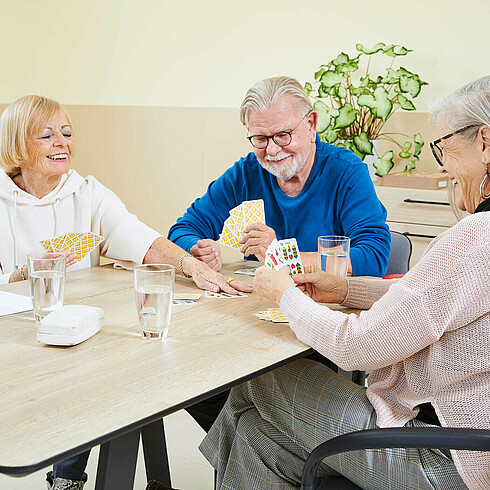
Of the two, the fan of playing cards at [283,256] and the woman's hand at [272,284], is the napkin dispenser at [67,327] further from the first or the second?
the fan of playing cards at [283,256]

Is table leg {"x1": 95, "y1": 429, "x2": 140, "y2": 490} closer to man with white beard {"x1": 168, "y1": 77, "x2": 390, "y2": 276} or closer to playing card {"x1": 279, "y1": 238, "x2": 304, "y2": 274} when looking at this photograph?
playing card {"x1": 279, "y1": 238, "x2": 304, "y2": 274}

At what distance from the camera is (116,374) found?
1290 mm

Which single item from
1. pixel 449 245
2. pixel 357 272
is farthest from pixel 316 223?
pixel 449 245

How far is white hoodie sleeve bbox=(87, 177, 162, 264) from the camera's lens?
223 centimetres

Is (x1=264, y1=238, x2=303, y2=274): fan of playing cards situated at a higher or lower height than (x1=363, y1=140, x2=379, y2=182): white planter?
lower

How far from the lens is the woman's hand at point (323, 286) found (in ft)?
5.93

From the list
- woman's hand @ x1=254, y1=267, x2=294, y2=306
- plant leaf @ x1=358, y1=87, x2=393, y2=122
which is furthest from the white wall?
woman's hand @ x1=254, y1=267, x2=294, y2=306

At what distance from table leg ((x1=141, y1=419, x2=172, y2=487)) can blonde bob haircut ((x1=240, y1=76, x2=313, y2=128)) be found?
3.64ft

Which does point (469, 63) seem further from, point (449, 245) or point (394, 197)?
point (449, 245)

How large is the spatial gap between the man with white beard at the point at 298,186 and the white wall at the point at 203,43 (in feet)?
6.20

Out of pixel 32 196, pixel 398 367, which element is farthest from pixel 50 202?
pixel 398 367

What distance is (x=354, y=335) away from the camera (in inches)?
54.9

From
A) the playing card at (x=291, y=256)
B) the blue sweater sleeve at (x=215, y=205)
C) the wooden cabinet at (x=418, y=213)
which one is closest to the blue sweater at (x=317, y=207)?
the blue sweater sleeve at (x=215, y=205)

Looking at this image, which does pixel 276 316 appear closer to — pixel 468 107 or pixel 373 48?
pixel 468 107
